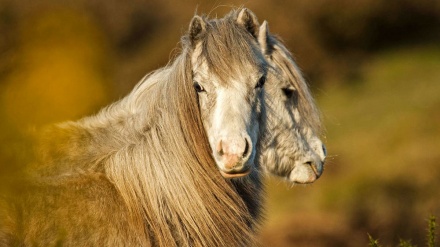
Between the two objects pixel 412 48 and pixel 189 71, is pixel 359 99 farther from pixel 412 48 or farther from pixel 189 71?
pixel 189 71

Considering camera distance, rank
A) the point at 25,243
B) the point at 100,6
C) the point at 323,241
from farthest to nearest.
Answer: the point at 100,6 → the point at 323,241 → the point at 25,243

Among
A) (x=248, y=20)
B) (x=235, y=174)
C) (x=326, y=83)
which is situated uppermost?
(x=326, y=83)

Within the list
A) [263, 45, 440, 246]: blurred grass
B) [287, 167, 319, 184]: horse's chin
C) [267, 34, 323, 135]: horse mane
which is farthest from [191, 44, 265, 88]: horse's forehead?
[263, 45, 440, 246]: blurred grass

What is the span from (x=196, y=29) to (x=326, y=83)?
2322 cm

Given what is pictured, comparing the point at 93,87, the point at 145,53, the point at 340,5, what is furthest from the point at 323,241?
the point at 340,5

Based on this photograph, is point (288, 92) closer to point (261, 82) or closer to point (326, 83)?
point (261, 82)

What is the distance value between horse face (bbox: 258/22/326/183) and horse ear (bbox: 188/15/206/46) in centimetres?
46

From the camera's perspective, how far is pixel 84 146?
510 centimetres

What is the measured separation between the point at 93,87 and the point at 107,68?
14.1ft

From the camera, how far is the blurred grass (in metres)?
14.9

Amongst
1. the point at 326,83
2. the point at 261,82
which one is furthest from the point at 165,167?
the point at 326,83

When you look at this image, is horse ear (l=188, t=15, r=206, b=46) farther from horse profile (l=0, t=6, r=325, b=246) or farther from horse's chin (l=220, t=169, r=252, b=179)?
horse's chin (l=220, t=169, r=252, b=179)

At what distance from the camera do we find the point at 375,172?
18.6 meters

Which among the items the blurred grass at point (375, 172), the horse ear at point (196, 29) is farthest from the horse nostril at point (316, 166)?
the blurred grass at point (375, 172)
